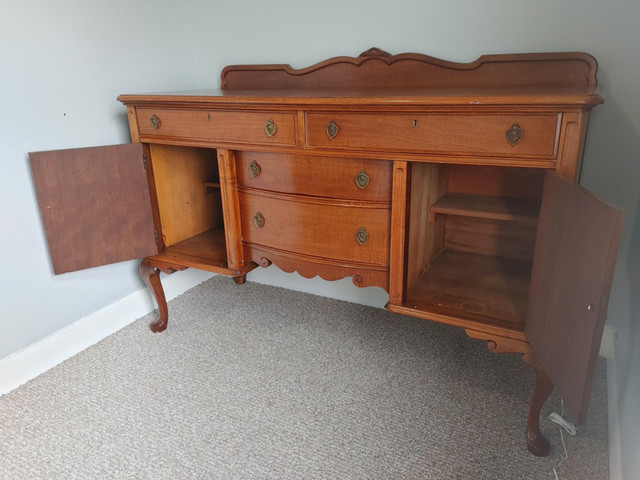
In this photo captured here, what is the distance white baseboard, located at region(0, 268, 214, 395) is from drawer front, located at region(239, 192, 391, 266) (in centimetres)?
79

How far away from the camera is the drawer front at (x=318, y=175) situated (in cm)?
139

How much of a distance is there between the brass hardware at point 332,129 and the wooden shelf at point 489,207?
407 millimetres

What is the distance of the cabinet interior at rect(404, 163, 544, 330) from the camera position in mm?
1391

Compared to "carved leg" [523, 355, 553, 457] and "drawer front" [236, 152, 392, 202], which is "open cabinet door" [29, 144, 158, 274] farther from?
"carved leg" [523, 355, 553, 457]

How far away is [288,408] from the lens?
155 centimetres

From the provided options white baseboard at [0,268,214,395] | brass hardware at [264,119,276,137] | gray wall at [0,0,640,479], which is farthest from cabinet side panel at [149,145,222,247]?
brass hardware at [264,119,276,137]

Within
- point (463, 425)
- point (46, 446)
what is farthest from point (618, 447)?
point (46, 446)

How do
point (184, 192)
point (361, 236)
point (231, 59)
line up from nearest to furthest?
1. point (361, 236)
2. point (184, 192)
3. point (231, 59)

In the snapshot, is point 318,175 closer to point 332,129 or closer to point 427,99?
point 332,129

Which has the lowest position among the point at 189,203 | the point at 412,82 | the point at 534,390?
the point at 534,390

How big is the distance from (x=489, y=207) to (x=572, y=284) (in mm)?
527

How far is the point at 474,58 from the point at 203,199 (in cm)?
125

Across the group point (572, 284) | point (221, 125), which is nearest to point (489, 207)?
point (572, 284)

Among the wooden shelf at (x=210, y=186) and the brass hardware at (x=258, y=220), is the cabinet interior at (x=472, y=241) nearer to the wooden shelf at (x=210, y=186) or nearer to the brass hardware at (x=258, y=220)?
the brass hardware at (x=258, y=220)
